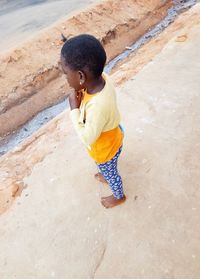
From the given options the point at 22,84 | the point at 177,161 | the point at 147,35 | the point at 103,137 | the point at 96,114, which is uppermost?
the point at 96,114

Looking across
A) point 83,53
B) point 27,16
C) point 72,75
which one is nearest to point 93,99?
point 72,75

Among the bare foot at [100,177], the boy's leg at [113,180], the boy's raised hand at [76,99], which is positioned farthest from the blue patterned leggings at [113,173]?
the boy's raised hand at [76,99]

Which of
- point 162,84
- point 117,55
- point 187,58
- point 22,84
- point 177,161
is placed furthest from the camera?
point 117,55

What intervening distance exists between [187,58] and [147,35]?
270cm

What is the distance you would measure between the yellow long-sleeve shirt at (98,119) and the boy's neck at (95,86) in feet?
0.06

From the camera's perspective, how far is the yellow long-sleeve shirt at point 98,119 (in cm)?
201

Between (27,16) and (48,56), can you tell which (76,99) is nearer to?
(48,56)

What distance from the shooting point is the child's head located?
6.01 feet

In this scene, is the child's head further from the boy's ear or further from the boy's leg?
the boy's leg

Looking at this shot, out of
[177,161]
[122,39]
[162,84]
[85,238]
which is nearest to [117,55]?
[122,39]

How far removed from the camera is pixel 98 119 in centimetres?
202

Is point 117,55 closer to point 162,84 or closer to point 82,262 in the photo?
point 162,84

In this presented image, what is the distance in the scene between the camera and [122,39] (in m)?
7.06

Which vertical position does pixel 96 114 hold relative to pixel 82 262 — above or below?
above
